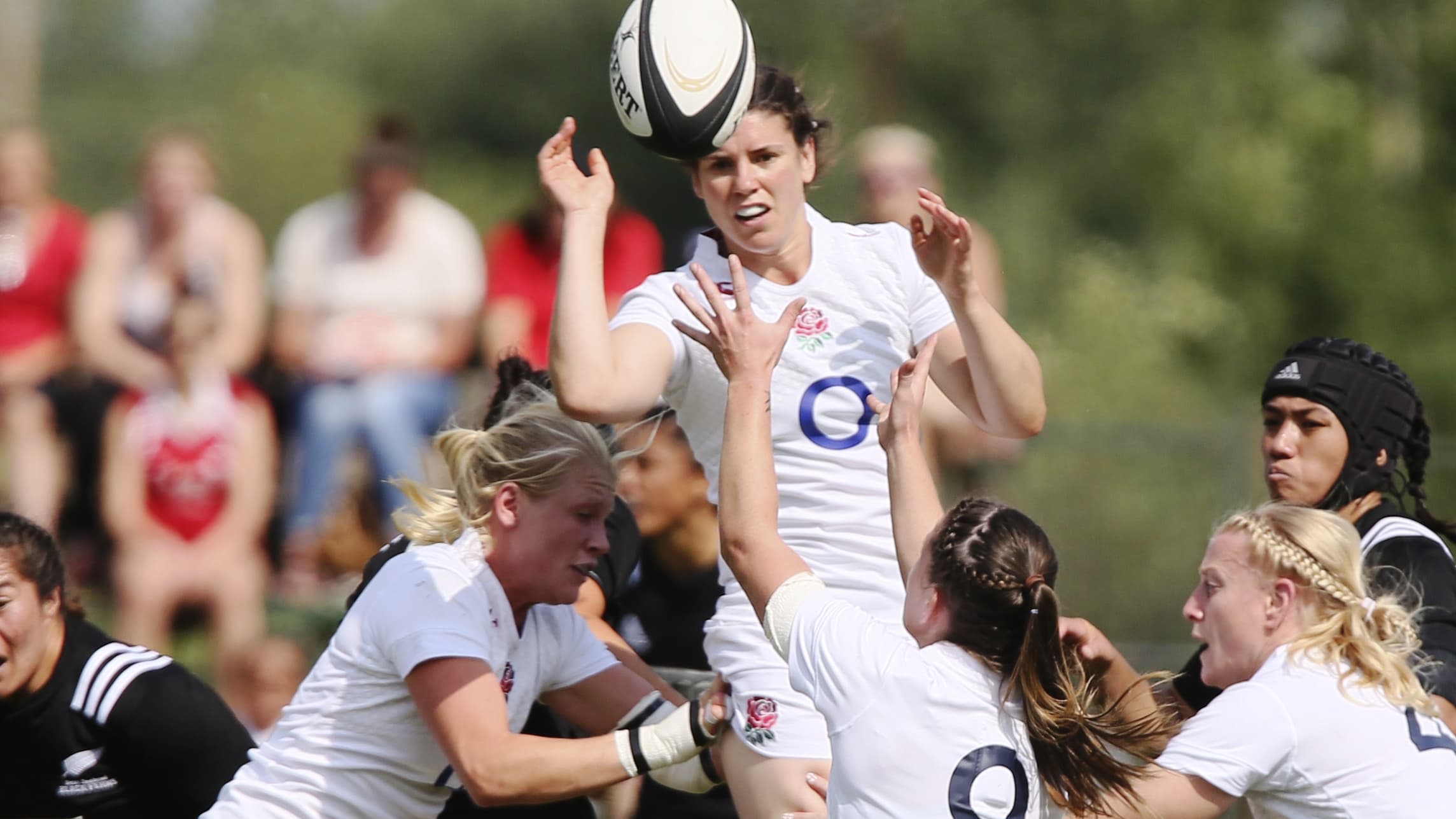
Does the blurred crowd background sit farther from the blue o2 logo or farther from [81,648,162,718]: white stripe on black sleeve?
[81,648,162,718]: white stripe on black sleeve

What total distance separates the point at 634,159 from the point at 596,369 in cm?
1881

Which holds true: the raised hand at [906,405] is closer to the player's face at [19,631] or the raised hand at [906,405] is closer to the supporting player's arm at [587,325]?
the supporting player's arm at [587,325]

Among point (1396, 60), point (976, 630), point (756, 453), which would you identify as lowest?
point (976, 630)

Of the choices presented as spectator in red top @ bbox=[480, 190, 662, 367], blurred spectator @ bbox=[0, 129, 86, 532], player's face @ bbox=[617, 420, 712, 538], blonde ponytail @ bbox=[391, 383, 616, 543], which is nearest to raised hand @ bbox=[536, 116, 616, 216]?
blonde ponytail @ bbox=[391, 383, 616, 543]

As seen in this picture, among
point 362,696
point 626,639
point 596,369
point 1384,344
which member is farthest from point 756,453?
point 1384,344

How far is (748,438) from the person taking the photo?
3637 millimetres

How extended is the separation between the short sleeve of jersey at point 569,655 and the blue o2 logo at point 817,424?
2.83 feet

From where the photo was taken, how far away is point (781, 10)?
82.0ft

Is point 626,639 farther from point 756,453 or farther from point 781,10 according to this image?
point 781,10

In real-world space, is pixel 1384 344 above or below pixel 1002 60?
below

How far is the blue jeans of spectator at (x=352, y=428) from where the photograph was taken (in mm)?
8805

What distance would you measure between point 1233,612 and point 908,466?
2.65ft

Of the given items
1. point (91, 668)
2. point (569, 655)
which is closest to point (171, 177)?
point (91, 668)

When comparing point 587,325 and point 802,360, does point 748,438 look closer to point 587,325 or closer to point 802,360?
point 587,325
